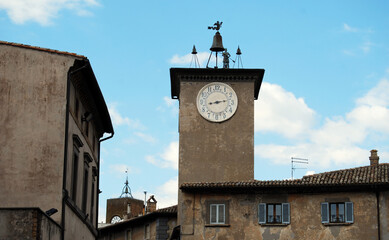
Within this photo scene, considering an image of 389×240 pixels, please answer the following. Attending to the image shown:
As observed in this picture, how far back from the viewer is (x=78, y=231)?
92.4ft

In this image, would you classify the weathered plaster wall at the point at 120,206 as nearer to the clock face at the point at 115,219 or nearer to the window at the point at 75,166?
the clock face at the point at 115,219

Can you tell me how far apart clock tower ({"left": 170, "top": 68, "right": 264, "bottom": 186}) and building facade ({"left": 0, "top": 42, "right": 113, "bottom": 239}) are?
17.3 m

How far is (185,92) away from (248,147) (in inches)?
184

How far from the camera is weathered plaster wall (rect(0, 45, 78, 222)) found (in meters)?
23.6

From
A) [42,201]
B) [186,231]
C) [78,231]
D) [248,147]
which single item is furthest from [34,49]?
[248,147]

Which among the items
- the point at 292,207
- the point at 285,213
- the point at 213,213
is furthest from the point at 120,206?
the point at 292,207

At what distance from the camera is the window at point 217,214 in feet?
121

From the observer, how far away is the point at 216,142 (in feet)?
143

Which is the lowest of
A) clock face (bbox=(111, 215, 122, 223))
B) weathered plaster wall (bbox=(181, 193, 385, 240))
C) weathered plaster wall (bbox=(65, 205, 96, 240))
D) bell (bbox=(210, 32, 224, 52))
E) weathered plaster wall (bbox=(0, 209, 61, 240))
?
weathered plaster wall (bbox=(0, 209, 61, 240))

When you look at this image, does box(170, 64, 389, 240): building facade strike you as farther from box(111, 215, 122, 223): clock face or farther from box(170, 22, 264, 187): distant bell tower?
box(111, 215, 122, 223): clock face

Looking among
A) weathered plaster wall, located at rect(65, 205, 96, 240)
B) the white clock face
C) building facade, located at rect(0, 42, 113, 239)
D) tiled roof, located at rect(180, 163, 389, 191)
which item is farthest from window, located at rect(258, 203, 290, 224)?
building facade, located at rect(0, 42, 113, 239)

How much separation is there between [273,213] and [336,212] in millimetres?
2863

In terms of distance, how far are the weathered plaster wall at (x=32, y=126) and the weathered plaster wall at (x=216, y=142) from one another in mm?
18760

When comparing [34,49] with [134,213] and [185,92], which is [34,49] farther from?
[134,213]
